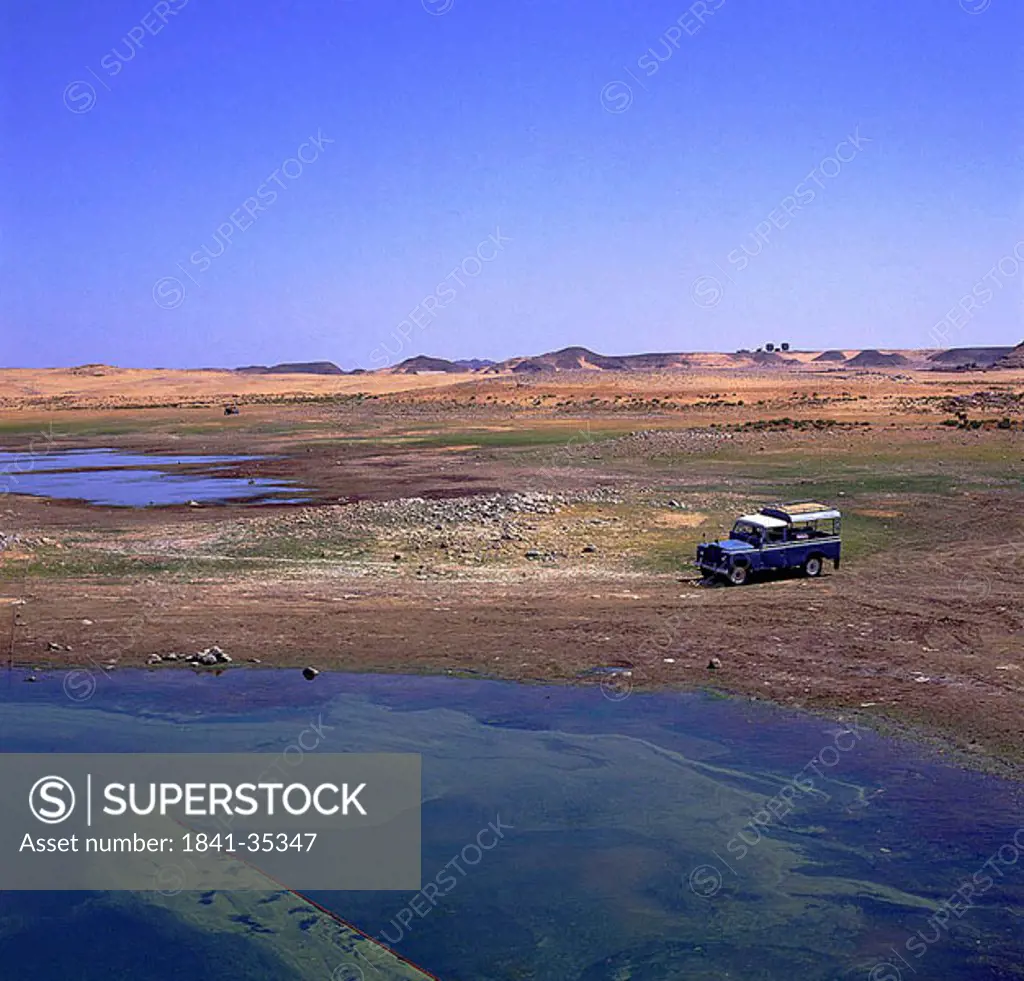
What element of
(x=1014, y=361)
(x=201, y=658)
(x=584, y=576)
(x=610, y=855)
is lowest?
(x=610, y=855)

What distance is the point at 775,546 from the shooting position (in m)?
25.8

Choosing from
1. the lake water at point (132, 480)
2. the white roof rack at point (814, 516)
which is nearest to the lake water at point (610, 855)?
the white roof rack at point (814, 516)

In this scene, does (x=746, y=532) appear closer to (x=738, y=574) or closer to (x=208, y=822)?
(x=738, y=574)

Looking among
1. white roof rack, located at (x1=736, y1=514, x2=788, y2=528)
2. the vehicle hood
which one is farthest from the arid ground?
white roof rack, located at (x1=736, y1=514, x2=788, y2=528)

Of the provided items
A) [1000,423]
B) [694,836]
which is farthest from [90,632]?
[1000,423]

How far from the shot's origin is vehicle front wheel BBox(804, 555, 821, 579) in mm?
26323

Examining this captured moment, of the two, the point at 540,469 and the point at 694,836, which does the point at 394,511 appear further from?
the point at 694,836

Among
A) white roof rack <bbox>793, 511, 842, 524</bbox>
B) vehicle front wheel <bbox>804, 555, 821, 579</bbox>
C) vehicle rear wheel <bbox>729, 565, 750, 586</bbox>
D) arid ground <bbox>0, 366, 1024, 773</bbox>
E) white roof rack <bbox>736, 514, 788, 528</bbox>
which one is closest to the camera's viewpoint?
arid ground <bbox>0, 366, 1024, 773</bbox>

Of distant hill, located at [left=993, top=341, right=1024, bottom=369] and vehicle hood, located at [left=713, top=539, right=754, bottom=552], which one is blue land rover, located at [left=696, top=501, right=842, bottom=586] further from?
distant hill, located at [left=993, top=341, right=1024, bottom=369]

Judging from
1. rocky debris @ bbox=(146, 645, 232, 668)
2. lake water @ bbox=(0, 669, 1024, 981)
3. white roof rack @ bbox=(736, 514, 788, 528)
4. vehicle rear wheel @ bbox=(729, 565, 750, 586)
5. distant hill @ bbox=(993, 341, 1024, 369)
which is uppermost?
distant hill @ bbox=(993, 341, 1024, 369)

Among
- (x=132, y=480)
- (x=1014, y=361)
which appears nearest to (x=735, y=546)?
(x=132, y=480)

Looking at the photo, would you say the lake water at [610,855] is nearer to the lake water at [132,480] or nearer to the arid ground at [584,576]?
the arid ground at [584,576]

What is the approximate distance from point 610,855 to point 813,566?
47.7ft

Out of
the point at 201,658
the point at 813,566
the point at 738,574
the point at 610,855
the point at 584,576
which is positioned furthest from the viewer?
the point at 584,576
